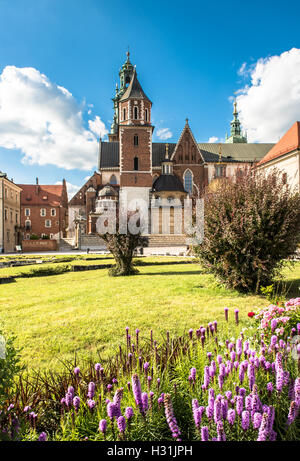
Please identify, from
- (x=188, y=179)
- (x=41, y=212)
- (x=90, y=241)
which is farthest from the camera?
(x=41, y=212)

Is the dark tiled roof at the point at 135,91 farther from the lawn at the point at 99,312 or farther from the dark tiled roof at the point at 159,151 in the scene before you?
the lawn at the point at 99,312

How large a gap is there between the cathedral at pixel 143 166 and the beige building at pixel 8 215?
906 centimetres

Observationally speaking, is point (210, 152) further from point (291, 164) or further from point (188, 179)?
point (291, 164)

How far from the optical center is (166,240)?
38.2 m

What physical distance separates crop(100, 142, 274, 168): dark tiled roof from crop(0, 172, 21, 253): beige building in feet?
56.3

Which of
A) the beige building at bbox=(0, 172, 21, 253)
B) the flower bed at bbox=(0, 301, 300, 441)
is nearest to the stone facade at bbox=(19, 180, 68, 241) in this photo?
the beige building at bbox=(0, 172, 21, 253)

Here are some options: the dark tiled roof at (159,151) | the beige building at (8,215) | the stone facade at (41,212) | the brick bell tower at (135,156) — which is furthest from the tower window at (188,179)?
the beige building at (8,215)

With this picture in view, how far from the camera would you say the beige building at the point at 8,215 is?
37.3 meters

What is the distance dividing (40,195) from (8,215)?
17512 millimetres

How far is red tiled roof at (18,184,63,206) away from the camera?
55500mm

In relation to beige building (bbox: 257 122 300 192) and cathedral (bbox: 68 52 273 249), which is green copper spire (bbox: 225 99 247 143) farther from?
beige building (bbox: 257 122 300 192)

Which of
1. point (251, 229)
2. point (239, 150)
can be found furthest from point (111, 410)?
point (239, 150)

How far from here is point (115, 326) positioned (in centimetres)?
494

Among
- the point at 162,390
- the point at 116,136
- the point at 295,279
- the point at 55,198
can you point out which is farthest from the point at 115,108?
the point at 162,390
